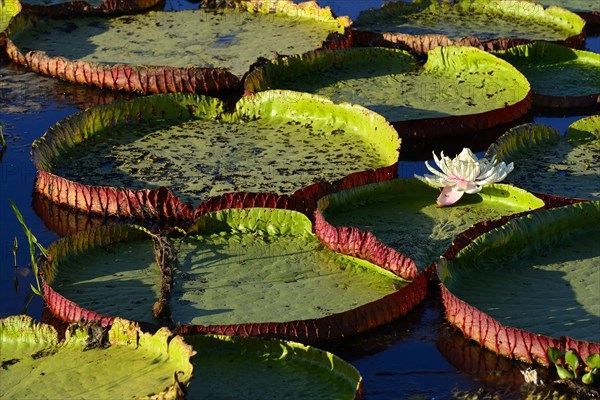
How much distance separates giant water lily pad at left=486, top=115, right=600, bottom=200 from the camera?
6527 mm

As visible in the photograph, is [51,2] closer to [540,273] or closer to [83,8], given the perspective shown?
[83,8]

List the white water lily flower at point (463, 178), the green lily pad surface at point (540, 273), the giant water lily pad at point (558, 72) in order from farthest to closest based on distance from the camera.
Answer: the giant water lily pad at point (558, 72) < the white water lily flower at point (463, 178) < the green lily pad surface at point (540, 273)

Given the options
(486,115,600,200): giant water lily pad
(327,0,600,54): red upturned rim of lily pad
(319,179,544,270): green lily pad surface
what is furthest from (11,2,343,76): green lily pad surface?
(319,179,544,270): green lily pad surface

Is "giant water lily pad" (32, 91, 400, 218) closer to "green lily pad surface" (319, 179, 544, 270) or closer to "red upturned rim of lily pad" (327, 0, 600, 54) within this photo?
"green lily pad surface" (319, 179, 544, 270)

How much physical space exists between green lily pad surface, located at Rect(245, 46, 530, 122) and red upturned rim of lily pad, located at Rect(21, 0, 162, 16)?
2.32 m

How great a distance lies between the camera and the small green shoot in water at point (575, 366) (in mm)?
4727

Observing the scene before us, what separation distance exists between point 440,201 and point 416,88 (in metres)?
2.22

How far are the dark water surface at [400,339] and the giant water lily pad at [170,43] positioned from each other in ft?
2.73

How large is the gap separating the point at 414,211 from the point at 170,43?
3.83m

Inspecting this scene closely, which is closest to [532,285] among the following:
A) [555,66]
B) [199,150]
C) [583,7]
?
[199,150]

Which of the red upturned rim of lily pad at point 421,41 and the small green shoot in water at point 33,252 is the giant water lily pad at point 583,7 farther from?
the small green shoot in water at point 33,252

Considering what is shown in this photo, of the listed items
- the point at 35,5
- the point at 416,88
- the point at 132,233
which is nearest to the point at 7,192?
the point at 132,233

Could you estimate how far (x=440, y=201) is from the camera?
6184 millimetres

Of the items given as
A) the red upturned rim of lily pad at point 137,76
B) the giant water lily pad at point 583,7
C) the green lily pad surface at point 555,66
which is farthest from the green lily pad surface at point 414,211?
the giant water lily pad at point 583,7
